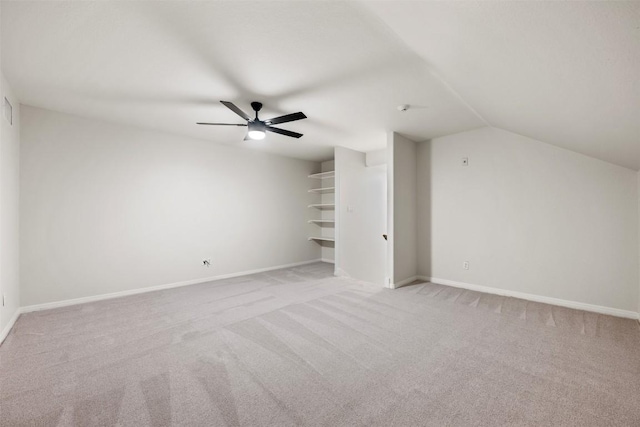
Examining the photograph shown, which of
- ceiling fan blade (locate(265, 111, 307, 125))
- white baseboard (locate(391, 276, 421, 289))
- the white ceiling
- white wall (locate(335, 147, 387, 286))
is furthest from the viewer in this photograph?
white wall (locate(335, 147, 387, 286))

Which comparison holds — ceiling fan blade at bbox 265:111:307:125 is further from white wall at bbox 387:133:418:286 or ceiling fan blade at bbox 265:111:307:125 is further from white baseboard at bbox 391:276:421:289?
white baseboard at bbox 391:276:421:289

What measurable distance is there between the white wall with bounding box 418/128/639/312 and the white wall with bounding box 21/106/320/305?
3417mm

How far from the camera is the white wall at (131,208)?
329cm

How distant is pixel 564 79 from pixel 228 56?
8.34 ft

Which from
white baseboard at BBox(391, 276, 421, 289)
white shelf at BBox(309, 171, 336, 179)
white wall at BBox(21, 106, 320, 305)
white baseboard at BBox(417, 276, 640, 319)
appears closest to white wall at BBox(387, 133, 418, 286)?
white baseboard at BBox(391, 276, 421, 289)

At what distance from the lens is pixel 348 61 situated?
2.23 m

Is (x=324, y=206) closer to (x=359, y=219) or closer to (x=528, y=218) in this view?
(x=359, y=219)

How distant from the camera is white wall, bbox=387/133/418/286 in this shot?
4195 mm

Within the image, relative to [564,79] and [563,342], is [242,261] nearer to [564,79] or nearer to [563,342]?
[563,342]

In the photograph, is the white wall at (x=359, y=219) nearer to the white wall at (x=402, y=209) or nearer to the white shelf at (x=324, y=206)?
the white wall at (x=402, y=209)

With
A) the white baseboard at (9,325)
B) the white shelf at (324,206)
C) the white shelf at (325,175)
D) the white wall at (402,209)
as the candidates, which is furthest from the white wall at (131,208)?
the white wall at (402,209)

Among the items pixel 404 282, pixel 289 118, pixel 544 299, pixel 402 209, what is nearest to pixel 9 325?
pixel 289 118

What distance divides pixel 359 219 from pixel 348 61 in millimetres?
3543

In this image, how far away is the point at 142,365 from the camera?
2035 millimetres
